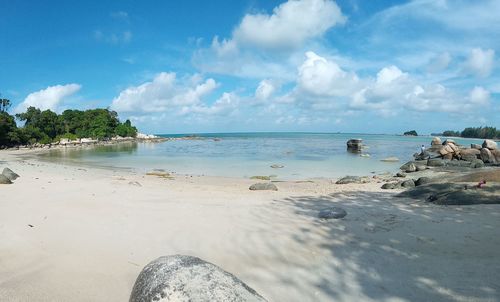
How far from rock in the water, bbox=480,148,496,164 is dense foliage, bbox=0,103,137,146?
201 feet

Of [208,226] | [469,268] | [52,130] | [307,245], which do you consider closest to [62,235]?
[208,226]

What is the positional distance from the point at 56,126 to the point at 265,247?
80.1 meters

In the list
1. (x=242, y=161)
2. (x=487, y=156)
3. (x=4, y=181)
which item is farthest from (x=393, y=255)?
(x=487, y=156)

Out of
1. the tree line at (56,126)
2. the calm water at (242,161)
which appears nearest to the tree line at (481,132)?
the calm water at (242,161)

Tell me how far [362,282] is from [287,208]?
181 inches

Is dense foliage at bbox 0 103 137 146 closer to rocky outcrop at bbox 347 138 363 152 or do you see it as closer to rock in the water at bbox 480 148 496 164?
rocky outcrop at bbox 347 138 363 152

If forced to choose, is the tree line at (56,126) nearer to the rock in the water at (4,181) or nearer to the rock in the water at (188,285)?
the rock in the water at (4,181)

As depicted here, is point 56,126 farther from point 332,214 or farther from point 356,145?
point 332,214

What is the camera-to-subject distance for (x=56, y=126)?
74.0m

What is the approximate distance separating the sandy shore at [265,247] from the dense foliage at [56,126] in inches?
2186

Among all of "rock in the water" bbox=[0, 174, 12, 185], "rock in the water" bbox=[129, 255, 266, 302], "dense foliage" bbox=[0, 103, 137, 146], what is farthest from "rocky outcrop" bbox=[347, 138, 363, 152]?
"dense foliage" bbox=[0, 103, 137, 146]

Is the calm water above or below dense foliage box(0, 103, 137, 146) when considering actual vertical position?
below

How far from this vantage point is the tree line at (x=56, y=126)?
54.8 m

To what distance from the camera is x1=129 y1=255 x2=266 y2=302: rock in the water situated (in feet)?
10.5
